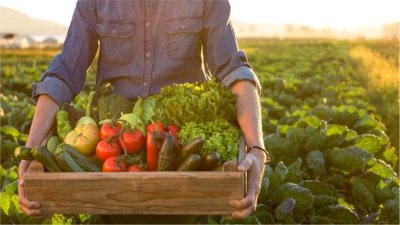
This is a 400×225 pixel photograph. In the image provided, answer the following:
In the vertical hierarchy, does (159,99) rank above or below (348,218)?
above

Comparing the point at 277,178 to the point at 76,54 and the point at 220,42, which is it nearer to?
the point at 220,42

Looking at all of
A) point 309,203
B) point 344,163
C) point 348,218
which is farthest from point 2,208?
point 344,163

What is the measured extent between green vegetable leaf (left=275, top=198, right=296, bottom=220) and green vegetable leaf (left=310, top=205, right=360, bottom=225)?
1.63ft

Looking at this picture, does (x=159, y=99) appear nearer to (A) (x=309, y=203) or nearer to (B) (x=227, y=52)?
(B) (x=227, y=52)

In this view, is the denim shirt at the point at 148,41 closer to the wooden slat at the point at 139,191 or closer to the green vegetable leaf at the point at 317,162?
the wooden slat at the point at 139,191

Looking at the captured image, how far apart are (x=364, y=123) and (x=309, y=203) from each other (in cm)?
303

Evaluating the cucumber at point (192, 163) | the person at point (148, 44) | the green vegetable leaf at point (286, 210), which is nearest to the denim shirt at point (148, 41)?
the person at point (148, 44)

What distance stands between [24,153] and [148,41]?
1.33 meters

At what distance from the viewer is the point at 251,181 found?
7.61 ft

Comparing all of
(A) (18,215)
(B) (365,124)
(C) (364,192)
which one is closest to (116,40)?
(A) (18,215)

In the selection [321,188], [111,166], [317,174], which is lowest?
[317,174]

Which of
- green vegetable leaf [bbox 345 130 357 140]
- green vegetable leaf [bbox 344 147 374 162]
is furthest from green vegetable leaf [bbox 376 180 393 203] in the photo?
green vegetable leaf [bbox 345 130 357 140]

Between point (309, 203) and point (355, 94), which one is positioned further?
point (355, 94)

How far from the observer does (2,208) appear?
3.78 m
